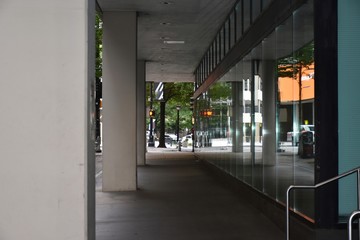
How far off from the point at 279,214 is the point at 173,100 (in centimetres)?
4077

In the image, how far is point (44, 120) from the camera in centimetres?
469

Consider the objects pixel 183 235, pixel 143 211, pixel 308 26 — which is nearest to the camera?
pixel 308 26

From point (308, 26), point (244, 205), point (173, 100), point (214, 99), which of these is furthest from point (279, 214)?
point (173, 100)

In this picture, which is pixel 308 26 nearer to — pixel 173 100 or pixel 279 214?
pixel 279 214

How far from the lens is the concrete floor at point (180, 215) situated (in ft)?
26.6

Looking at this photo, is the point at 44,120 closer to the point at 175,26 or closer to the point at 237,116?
the point at 237,116

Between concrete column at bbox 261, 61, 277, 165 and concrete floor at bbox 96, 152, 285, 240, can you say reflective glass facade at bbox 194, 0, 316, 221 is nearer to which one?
concrete column at bbox 261, 61, 277, 165

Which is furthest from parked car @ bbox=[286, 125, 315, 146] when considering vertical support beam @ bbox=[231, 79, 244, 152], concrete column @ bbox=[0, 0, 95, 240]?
vertical support beam @ bbox=[231, 79, 244, 152]

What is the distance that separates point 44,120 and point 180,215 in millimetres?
5549

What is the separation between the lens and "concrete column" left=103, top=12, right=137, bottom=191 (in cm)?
1404

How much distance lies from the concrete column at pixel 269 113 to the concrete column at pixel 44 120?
542 centimetres

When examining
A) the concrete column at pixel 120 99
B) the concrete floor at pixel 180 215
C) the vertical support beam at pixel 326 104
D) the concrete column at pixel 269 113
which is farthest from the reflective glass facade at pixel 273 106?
the concrete column at pixel 120 99

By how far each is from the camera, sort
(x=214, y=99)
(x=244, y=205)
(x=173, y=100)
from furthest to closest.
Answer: (x=173, y=100), (x=214, y=99), (x=244, y=205)

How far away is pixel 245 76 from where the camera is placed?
12.5m
